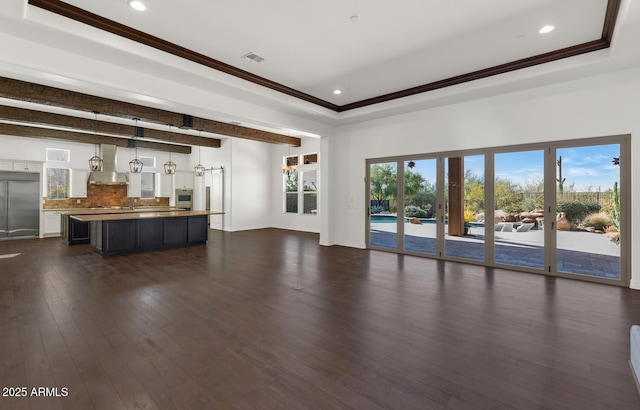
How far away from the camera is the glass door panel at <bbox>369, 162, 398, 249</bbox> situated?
6793 mm

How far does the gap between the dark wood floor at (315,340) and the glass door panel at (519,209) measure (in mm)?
540

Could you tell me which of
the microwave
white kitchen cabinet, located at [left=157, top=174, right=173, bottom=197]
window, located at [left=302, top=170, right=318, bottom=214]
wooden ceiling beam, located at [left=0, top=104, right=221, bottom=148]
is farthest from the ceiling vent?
the microwave

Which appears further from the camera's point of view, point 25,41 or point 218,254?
point 218,254

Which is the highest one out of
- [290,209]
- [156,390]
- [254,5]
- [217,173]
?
[254,5]

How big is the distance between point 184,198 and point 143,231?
5.78 metres

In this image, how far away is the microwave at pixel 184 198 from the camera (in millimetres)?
12094

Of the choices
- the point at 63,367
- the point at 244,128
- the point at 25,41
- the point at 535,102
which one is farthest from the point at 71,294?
the point at 535,102

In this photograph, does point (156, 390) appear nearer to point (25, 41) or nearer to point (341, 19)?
point (341, 19)

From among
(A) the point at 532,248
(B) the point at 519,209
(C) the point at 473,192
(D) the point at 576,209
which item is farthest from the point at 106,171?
(D) the point at 576,209

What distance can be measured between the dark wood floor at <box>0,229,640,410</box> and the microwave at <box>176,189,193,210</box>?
7.22 m

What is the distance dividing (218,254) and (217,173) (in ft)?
17.7

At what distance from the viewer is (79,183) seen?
9648 millimetres

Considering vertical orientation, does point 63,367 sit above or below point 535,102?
below

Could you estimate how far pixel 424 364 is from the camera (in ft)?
7.52
